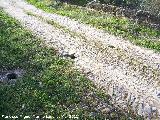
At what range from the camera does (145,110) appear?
12.8m

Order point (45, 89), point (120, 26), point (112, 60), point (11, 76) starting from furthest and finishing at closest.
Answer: point (120, 26) < point (112, 60) < point (11, 76) < point (45, 89)

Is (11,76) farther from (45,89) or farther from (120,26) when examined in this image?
(120,26)

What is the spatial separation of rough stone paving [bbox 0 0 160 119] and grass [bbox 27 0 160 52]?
0.97m

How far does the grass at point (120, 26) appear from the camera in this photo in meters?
23.3

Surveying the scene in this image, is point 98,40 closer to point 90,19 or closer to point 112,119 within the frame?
point 90,19

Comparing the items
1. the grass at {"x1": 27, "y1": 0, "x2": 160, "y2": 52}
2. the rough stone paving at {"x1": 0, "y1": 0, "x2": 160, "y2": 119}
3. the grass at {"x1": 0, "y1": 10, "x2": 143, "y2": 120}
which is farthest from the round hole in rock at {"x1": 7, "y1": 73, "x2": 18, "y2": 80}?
the grass at {"x1": 27, "y1": 0, "x2": 160, "y2": 52}

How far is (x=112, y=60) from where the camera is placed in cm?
1862

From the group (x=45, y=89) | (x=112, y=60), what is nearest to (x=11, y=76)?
(x=45, y=89)

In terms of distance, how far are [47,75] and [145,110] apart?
16.4 ft

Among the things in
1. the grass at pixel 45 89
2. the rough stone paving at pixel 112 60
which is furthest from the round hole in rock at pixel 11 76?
the rough stone paving at pixel 112 60

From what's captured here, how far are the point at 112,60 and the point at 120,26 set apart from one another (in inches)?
345

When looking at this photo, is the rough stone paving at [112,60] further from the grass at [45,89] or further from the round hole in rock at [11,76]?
the round hole in rock at [11,76]

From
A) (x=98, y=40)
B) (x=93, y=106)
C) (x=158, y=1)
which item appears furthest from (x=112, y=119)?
(x=158, y=1)

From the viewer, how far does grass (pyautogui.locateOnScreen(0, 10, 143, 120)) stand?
12.4m
